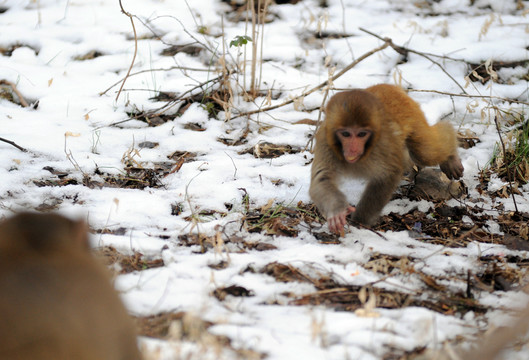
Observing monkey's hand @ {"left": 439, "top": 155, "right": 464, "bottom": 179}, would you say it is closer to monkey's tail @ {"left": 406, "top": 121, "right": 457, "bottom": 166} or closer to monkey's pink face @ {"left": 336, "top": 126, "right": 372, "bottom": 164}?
monkey's tail @ {"left": 406, "top": 121, "right": 457, "bottom": 166}

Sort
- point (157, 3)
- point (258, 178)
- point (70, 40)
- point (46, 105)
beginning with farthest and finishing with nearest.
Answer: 1. point (157, 3)
2. point (70, 40)
3. point (46, 105)
4. point (258, 178)

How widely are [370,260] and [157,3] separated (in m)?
5.72

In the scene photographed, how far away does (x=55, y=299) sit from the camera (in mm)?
1926

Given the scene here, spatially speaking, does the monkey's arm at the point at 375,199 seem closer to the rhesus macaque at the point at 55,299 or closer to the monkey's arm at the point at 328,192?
the monkey's arm at the point at 328,192

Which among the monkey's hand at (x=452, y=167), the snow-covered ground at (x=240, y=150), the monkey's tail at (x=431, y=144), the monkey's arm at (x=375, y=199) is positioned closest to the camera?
the snow-covered ground at (x=240, y=150)

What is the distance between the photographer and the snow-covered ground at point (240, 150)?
9.93 feet

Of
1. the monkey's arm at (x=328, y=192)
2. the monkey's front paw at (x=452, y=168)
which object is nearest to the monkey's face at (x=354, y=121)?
the monkey's arm at (x=328, y=192)

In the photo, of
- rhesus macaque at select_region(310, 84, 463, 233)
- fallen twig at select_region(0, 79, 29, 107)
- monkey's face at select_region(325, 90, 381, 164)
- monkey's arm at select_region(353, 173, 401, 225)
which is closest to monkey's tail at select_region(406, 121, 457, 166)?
rhesus macaque at select_region(310, 84, 463, 233)

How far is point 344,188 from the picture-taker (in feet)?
17.8

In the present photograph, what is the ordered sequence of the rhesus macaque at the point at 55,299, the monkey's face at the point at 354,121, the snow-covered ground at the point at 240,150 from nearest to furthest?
the rhesus macaque at the point at 55,299 < the snow-covered ground at the point at 240,150 < the monkey's face at the point at 354,121

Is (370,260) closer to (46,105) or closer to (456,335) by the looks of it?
(456,335)

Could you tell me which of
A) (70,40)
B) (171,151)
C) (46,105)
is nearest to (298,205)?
(171,151)

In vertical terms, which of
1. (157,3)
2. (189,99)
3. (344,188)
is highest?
(157,3)

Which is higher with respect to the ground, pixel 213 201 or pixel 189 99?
pixel 189 99
